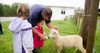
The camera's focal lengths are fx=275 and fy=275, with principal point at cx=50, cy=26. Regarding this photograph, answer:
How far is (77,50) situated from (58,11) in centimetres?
47

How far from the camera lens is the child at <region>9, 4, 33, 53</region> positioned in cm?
229

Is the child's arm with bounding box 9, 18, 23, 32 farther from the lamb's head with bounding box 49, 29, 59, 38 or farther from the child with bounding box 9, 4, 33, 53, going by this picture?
the lamb's head with bounding box 49, 29, 59, 38

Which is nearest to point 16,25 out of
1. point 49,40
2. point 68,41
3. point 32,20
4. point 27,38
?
point 27,38

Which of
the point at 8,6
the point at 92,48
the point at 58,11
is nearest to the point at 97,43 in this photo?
the point at 92,48

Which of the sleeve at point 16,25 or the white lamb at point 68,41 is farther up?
the sleeve at point 16,25

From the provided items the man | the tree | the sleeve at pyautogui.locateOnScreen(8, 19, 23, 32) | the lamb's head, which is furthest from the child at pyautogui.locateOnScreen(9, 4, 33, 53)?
the tree

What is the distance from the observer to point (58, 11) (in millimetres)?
2807

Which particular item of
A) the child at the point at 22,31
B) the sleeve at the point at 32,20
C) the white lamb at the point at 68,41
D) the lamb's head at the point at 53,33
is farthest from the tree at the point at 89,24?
the child at the point at 22,31

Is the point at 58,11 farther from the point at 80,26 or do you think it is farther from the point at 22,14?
the point at 22,14

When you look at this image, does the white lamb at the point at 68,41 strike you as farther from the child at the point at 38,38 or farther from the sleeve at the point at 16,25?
the sleeve at the point at 16,25

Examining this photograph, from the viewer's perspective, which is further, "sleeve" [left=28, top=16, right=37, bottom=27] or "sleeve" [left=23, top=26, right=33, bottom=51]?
"sleeve" [left=28, top=16, right=37, bottom=27]

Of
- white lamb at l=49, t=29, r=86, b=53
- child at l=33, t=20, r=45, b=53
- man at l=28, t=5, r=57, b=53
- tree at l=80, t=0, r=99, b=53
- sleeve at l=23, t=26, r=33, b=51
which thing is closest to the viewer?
sleeve at l=23, t=26, r=33, b=51

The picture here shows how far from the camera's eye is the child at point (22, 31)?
2289 mm

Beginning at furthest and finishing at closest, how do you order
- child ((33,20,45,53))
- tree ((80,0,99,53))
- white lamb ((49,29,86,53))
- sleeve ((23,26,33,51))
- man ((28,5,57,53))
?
tree ((80,0,99,53)) < white lamb ((49,29,86,53)) < child ((33,20,45,53)) < man ((28,5,57,53)) < sleeve ((23,26,33,51))
